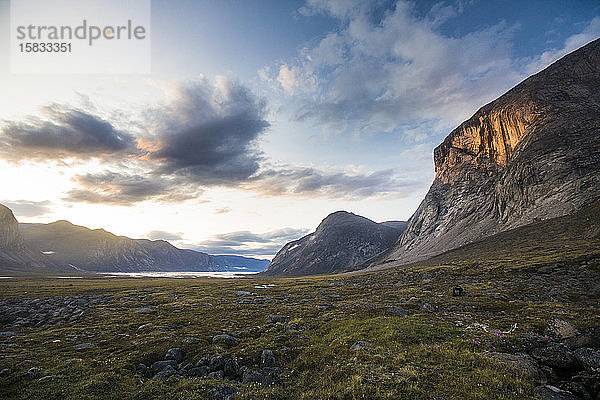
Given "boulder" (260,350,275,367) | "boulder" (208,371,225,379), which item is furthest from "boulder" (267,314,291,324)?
"boulder" (208,371,225,379)

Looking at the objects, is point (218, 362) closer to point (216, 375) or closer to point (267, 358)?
point (216, 375)

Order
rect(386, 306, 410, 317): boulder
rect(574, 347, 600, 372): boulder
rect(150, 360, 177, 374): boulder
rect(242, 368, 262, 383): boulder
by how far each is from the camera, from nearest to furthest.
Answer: rect(574, 347, 600, 372): boulder
rect(242, 368, 262, 383): boulder
rect(150, 360, 177, 374): boulder
rect(386, 306, 410, 317): boulder

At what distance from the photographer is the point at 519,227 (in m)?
111

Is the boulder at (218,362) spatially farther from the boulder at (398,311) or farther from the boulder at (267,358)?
the boulder at (398,311)

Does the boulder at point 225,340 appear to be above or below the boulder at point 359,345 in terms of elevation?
below

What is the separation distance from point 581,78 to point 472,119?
54.0 metres

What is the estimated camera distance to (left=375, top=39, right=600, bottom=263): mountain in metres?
111

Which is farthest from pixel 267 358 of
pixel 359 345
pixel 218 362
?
pixel 359 345

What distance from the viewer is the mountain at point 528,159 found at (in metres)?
111

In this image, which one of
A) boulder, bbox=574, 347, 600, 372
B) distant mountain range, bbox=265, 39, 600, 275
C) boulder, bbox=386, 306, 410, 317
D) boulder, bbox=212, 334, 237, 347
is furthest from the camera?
distant mountain range, bbox=265, 39, 600, 275

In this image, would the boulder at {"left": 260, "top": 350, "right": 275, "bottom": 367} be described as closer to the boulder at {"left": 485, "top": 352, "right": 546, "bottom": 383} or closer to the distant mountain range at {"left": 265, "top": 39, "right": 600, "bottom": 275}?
the boulder at {"left": 485, "top": 352, "right": 546, "bottom": 383}

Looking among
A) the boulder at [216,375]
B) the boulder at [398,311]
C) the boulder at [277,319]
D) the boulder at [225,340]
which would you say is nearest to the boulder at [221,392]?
the boulder at [216,375]

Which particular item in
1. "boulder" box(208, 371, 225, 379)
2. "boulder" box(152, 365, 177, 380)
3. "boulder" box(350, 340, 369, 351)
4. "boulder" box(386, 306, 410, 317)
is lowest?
"boulder" box(386, 306, 410, 317)

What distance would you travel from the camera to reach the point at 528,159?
5098 inches
